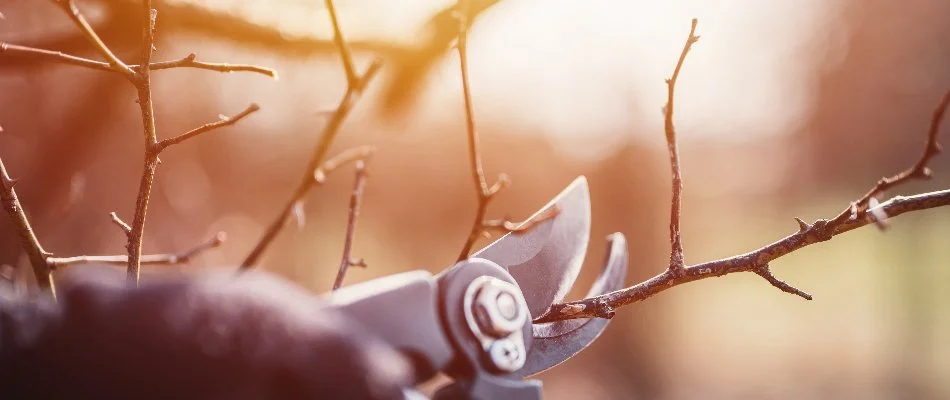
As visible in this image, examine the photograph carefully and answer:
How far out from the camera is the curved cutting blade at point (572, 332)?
862 mm

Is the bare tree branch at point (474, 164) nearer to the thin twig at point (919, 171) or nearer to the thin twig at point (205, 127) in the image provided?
the thin twig at point (205, 127)

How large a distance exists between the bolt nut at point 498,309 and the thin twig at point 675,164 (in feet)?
0.67

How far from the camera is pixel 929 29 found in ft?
36.9

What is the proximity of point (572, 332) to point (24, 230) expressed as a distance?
2.28 ft

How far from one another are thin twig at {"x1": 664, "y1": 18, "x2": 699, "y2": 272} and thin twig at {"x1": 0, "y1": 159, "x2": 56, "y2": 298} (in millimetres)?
741

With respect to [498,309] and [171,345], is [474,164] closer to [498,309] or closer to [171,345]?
[498,309]

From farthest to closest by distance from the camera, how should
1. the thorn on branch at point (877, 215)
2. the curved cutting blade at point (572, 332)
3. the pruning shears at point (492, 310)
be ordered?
the curved cutting blade at point (572, 332)
the thorn on branch at point (877, 215)
the pruning shears at point (492, 310)

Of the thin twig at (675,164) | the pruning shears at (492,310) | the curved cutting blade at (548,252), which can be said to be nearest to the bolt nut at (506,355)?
the pruning shears at (492,310)

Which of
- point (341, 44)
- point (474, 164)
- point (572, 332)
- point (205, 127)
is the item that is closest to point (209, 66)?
point (205, 127)

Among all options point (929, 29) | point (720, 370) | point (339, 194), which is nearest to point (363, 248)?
point (339, 194)

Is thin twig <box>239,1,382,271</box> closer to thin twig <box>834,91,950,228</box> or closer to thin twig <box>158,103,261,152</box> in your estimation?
thin twig <box>158,103,261,152</box>

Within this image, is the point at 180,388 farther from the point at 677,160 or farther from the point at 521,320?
the point at 677,160

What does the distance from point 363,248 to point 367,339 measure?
14745 millimetres

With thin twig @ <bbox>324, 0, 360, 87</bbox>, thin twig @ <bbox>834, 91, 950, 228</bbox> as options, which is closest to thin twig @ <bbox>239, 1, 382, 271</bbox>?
thin twig @ <bbox>324, 0, 360, 87</bbox>
